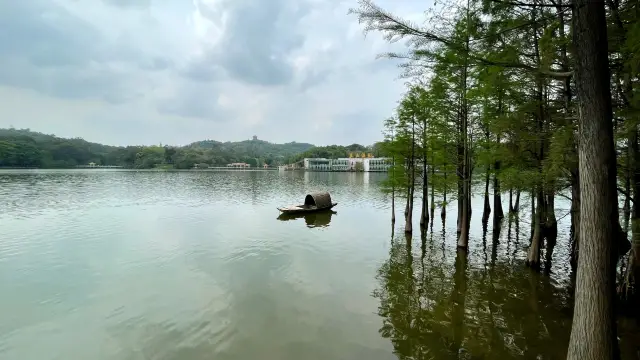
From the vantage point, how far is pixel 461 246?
15.9 meters

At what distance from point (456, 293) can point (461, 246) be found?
5.85 meters

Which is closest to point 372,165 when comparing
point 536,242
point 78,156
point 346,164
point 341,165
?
point 346,164

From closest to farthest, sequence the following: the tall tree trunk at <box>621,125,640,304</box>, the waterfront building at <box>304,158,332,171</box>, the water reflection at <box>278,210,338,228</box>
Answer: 1. the tall tree trunk at <box>621,125,640,304</box>
2. the water reflection at <box>278,210,338,228</box>
3. the waterfront building at <box>304,158,332,171</box>

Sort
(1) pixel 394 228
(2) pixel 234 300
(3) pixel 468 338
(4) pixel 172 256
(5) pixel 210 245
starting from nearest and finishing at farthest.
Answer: (3) pixel 468 338 < (2) pixel 234 300 < (4) pixel 172 256 < (5) pixel 210 245 < (1) pixel 394 228

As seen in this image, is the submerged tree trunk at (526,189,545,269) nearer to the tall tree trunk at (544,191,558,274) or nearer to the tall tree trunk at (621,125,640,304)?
the tall tree trunk at (544,191,558,274)

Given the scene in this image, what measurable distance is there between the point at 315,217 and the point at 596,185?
23912 millimetres

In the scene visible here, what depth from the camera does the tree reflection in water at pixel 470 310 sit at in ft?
24.1

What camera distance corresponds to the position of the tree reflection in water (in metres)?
7.35

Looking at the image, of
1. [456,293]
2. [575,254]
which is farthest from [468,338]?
[575,254]

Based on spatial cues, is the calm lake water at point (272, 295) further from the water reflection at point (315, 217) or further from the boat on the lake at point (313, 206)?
the boat on the lake at point (313, 206)

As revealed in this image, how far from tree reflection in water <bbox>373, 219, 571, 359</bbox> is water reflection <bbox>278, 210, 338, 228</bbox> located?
10780mm

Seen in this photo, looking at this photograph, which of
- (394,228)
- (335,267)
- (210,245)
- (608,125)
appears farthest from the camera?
(394,228)

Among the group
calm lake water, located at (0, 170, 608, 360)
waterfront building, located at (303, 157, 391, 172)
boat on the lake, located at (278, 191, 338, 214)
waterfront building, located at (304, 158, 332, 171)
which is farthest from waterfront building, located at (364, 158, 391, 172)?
calm lake water, located at (0, 170, 608, 360)

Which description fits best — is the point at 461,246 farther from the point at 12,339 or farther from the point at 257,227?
the point at 12,339
